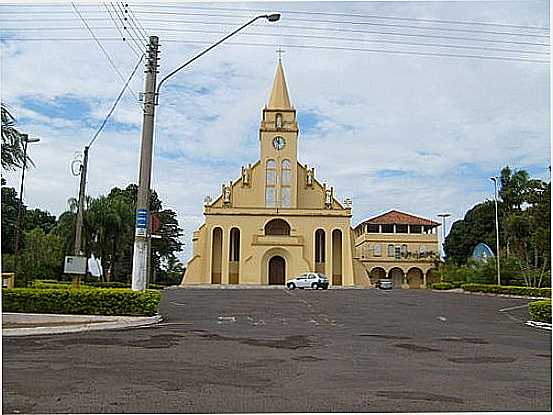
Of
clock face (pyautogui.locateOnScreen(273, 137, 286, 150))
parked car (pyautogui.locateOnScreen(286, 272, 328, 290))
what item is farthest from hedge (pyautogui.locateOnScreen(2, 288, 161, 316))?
clock face (pyautogui.locateOnScreen(273, 137, 286, 150))

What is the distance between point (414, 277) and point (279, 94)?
2089cm

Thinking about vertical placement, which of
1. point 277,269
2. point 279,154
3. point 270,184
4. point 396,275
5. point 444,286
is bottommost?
point 444,286

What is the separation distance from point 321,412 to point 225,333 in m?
8.00

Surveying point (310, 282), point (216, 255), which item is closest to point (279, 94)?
point (216, 255)

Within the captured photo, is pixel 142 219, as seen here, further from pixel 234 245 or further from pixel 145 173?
→ pixel 234 245

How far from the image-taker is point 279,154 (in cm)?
5509

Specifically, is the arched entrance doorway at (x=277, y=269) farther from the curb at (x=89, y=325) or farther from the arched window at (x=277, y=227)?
the curb at (x=89, y=325)

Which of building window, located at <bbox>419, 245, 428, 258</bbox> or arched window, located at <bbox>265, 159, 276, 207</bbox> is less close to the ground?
arched window, located at <bbox>265, 159, 276, 207</bbox>

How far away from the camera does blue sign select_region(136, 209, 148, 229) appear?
1647cm

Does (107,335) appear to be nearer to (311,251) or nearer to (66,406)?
(66,406)

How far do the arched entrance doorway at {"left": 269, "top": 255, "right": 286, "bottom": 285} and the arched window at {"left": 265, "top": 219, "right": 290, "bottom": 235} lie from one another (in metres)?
2.62

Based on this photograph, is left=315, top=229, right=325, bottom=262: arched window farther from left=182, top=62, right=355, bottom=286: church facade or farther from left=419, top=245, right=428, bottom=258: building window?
left=419, top=245, right=428, bottom=258: building window

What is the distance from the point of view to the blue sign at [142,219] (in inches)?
648

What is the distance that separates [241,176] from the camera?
55.5 m
